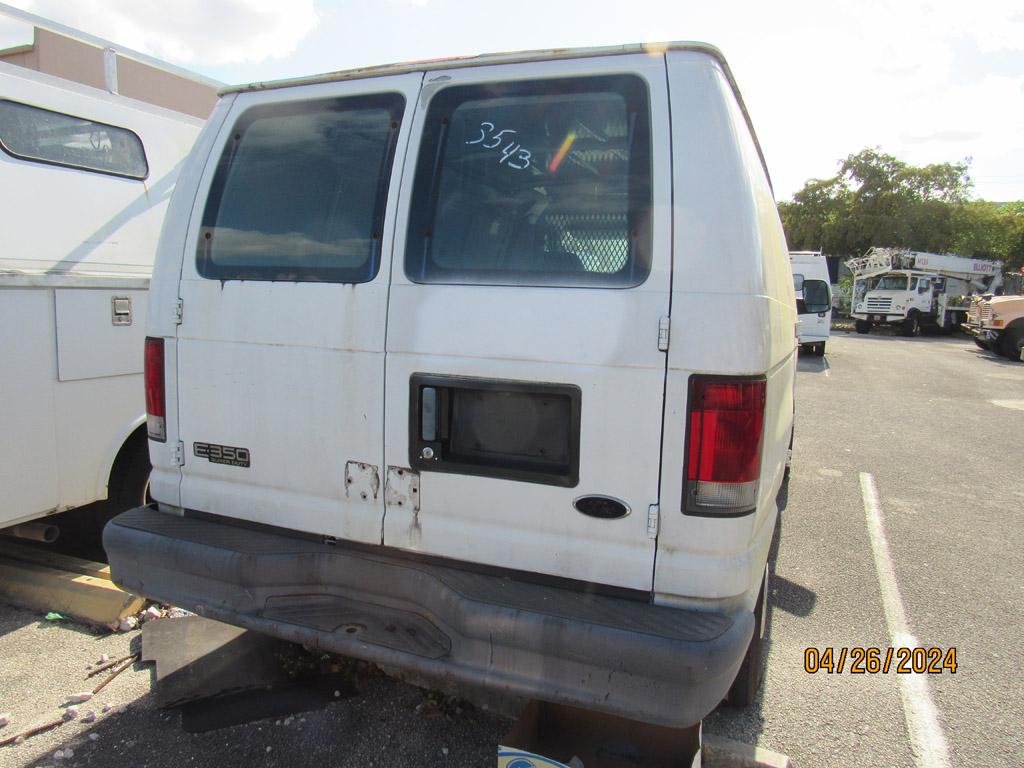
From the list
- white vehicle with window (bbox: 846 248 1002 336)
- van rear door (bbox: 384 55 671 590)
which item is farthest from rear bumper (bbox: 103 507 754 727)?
white vehicle with window (bbox: 846 248 1002 336)

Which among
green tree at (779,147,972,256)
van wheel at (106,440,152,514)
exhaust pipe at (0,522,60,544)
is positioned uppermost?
green tree at (779,147,972,256)

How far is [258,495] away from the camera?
281cm

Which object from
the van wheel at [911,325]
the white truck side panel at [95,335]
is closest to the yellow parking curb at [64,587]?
the white truck side panel at [95,335]

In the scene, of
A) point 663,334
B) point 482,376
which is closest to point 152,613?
point 482,376

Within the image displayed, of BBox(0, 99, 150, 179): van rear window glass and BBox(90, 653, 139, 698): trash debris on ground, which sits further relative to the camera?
BBox(0, 99, 150, 179): van rear window glass

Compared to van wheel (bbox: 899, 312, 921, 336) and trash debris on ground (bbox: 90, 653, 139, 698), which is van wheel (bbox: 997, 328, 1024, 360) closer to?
van wheel (bbox: 899, 312, 921, 336)

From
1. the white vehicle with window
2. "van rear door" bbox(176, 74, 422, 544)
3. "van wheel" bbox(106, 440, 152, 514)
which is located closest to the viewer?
"van rear door" bbox(176, 74, 422, 544)

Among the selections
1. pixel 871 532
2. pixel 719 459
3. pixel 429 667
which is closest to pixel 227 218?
pixel 429 667

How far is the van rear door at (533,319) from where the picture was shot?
2242mm

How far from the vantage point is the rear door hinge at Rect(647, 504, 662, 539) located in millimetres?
2240

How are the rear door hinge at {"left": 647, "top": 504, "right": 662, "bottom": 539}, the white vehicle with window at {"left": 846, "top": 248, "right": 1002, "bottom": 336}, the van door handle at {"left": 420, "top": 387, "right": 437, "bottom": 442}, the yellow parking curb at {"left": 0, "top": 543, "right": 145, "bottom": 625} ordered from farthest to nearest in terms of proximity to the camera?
the white vehicle with window at {"left": 846, "top": 248, "right": 1002, "bottom": 336}, the yellow parking curb at {"left": 0, "top": 543, "right": 145, "bottom": 625}, the van door handle at {"left": 420, "top": 387, "right": 437, "bottom": 442}, the rear door hinge at {"left": 647, "top": 504, "right": 662, "bottom": 539}

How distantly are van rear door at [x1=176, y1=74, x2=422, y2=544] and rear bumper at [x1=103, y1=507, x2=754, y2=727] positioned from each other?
6.6 inches

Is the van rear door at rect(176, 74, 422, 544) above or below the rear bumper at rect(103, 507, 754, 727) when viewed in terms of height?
above

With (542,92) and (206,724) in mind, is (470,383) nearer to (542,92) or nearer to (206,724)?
(542,92)
